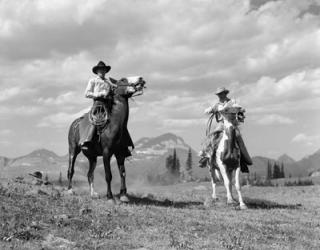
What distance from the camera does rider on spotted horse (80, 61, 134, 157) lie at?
17.1m

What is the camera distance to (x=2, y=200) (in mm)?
13633

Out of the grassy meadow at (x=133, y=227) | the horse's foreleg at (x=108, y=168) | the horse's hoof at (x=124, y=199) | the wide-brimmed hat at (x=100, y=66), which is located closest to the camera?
the grassy meadow at (x=133, y=227)

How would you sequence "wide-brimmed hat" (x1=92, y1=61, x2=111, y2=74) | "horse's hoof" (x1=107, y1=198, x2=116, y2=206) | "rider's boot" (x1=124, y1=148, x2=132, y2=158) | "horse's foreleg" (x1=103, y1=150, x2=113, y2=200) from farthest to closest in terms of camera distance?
"wide-brimmed hat" (x1=92, y1=61, x2=111, y2=74), "rider's boot" (x1=124, y1=148, x2=132, y2=158), "horse's foreleg" (x1=103, y1=150, x2=113, y2=200), "horse's hoof" (x1=107, y1=198, x2=116, y2=206)

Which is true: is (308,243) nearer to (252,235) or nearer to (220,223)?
(252,235)

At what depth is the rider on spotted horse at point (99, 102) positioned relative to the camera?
17094 mm

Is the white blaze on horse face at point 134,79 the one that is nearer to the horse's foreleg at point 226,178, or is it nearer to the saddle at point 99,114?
the saddle at point 99,114

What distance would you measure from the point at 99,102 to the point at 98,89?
59 cm

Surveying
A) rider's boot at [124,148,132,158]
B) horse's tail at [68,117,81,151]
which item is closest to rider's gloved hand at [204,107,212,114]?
rider's boot at [124,148,132,158]

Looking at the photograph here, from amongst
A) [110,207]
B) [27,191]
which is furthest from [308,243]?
[27,191]

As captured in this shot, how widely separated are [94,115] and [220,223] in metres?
6.20

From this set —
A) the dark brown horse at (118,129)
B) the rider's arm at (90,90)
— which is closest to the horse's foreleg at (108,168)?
the dark brown horse at (118,129)

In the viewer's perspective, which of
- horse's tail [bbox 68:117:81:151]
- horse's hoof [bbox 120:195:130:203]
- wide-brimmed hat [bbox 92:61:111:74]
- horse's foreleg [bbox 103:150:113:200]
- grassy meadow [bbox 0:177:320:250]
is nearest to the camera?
grassy meadow [bbox 0:177:320:250]

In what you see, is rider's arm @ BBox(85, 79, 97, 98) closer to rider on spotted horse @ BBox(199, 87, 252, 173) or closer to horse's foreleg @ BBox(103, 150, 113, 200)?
horse's foreleg @ BBox(103, 150, 113, 200)

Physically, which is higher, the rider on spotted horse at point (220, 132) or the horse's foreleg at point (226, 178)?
the rider on spotted horse at point (220, 132)
